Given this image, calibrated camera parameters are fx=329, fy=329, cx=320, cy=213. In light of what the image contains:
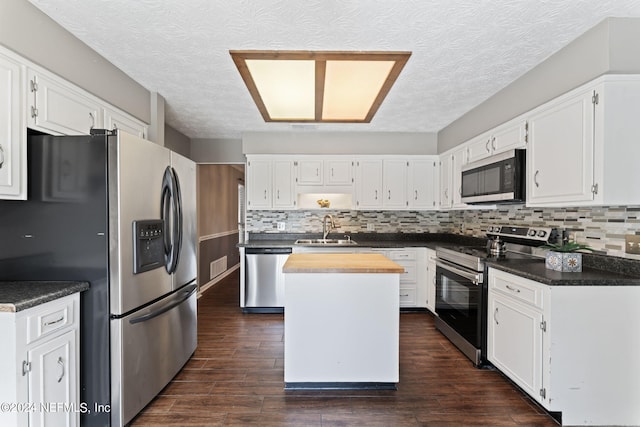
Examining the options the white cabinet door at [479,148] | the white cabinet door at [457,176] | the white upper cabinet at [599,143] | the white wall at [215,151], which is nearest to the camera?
the white upper cabinet at [599,143]

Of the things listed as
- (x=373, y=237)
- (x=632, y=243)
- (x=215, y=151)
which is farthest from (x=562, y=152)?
(x=215, y=151)

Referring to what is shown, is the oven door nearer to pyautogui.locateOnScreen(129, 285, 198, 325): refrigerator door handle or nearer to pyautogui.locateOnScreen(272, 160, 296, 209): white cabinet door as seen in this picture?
pyautogui.locateOnScreen(272, 160, 296, 209): white cabinet door

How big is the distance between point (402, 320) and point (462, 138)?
7.46 ft

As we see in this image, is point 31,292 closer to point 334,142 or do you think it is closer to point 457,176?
point 334,142

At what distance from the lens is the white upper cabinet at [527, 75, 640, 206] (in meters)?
1.92

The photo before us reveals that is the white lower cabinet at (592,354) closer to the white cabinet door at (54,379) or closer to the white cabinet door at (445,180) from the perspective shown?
the white cabinet door at (445,180)

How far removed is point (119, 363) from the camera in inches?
74.5

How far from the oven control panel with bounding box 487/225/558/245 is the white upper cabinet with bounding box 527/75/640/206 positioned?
569 millimetres

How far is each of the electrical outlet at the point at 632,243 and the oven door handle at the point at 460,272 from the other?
92 centimetres

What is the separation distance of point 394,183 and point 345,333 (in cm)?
266

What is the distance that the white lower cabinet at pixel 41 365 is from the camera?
144 cm

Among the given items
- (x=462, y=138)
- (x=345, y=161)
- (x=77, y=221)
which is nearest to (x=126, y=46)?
(x=77, y=221)

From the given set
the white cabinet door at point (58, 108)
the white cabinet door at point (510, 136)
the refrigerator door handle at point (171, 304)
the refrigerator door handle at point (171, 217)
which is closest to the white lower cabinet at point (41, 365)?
the refrigerator door handle at point (171, 304)

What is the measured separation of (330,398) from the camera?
226 centimetres
